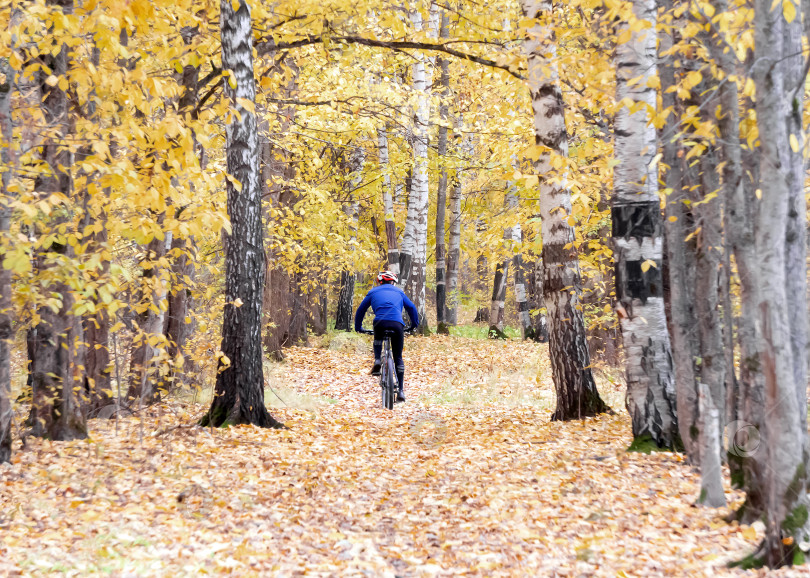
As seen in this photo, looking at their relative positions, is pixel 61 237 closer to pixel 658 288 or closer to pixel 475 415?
pixel 658 288

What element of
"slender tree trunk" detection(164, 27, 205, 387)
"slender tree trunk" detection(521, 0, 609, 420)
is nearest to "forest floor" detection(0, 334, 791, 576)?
"slender tree trunk" detection(521, 0, 609, 420)

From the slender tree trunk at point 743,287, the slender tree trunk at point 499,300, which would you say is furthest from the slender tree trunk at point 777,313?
the slender tree trunk at point 499,300

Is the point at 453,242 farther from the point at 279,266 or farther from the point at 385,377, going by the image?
the point at 385,377

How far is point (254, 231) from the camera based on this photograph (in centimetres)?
840

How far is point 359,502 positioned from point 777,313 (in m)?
3.82

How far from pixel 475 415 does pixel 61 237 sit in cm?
645

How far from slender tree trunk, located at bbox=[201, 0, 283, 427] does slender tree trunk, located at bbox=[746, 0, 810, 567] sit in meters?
6.03

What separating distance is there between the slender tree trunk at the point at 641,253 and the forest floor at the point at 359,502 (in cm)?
55

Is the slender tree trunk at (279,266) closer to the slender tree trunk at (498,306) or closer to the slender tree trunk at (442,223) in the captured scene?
the slender tree trunk at (442,223)

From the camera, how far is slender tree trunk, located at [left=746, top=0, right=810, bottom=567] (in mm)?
3680

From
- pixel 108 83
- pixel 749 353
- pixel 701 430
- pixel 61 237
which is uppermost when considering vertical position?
pixel 108 83

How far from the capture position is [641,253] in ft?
21.5

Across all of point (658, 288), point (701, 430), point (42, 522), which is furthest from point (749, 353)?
point (42, 522)

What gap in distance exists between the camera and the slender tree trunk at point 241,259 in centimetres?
818
